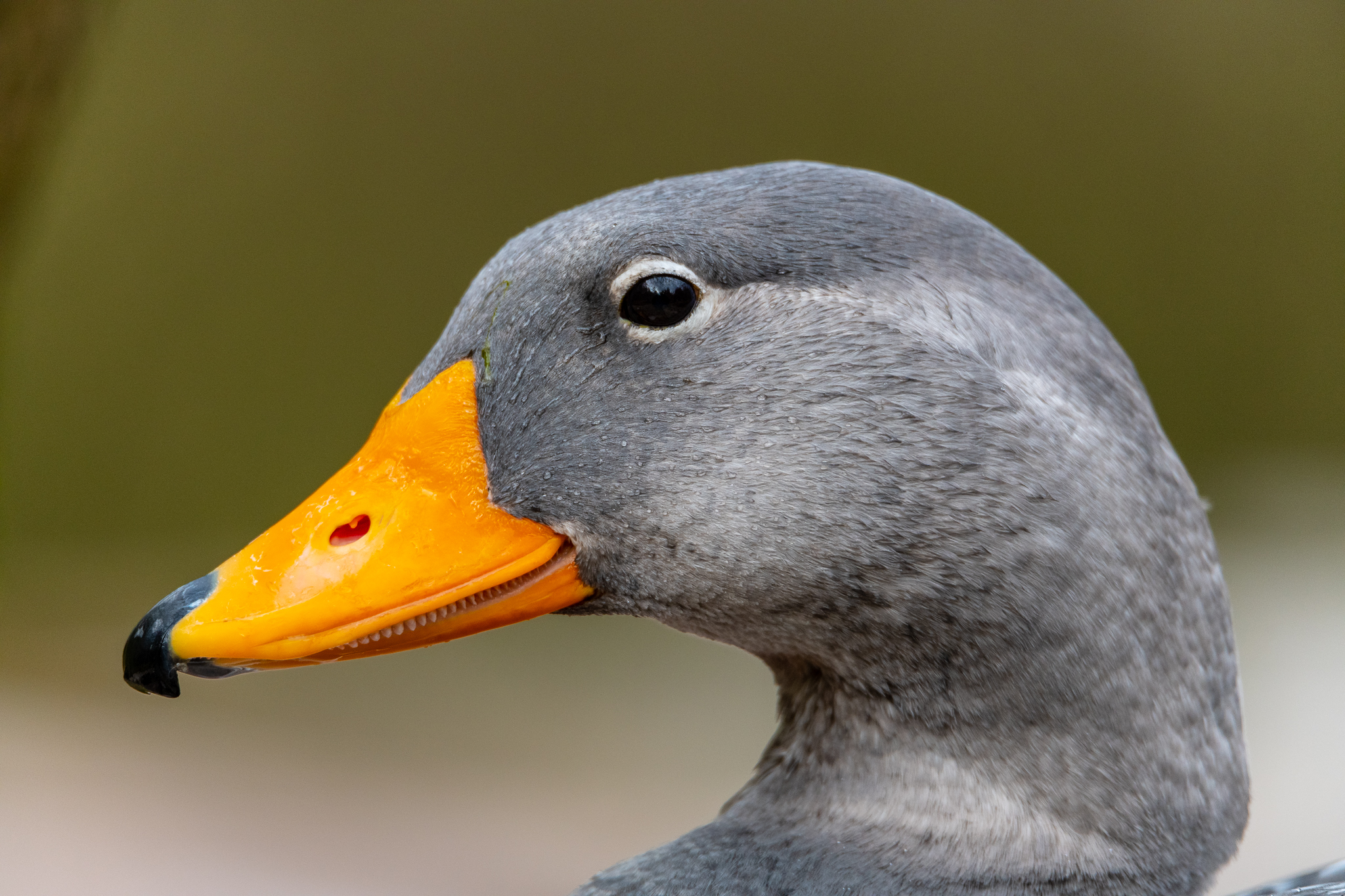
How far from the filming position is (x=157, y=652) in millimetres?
1398

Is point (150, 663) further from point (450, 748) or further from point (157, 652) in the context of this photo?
point (450, 748)

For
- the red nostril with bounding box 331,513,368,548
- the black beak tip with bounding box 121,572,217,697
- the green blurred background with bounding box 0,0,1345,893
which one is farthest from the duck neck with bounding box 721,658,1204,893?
the green blurred background with bounding box 0,0,1345,893

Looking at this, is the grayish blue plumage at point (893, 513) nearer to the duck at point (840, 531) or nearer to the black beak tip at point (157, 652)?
the duck at point (840, 531)

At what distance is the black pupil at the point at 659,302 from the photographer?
149cm

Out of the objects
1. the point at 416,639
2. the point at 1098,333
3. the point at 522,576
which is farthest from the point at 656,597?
the point at 1098,333

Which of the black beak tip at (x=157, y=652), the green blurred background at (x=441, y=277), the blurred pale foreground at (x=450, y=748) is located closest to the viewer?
the black beak tip at (x=157, y=652)

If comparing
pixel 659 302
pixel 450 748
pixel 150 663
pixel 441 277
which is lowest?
A: pixel 450 748

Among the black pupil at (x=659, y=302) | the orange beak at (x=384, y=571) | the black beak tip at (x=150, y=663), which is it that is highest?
the black pupil at (x=659, y=302)

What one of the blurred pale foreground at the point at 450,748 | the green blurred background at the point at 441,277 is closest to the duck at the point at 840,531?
the blurred pale foreground at the point at 450,748

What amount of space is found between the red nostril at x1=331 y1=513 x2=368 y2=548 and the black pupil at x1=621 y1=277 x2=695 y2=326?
1.47 feet

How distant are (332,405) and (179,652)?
201 inches

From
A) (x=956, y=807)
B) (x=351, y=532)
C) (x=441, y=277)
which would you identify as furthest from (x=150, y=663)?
(x=441, y=277)

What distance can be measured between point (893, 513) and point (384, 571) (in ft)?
2.17

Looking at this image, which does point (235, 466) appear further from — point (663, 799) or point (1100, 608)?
point (1100, 608)
